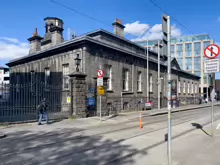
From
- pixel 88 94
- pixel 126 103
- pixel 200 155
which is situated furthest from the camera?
pixel 126 103

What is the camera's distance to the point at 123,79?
2283 cm

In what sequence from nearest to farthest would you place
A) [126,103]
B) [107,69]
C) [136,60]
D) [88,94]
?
[88,94] → [107,69] → [126,103] → [136,60]

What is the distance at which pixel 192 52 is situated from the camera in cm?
8425

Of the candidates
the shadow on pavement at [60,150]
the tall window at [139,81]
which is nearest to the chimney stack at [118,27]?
the tall window at [139,81]

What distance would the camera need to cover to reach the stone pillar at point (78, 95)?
583 inches

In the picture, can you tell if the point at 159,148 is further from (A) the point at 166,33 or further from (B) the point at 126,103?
(B) the point at 126,103

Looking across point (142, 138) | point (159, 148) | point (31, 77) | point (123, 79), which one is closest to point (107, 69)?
point (123, 79)

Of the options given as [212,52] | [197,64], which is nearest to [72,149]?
[212,52]

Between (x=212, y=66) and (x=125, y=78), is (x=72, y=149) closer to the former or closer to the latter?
(x=212, y=66)

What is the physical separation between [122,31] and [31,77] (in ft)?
41.0

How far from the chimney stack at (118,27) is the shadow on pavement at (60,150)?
63.5ft

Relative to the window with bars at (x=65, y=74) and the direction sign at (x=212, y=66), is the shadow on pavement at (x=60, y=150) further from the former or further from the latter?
the window with bars at (x=65, y=74)

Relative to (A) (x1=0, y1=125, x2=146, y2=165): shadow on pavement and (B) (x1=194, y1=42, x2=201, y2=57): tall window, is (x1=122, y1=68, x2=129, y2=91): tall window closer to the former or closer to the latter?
(A) (x1=0, y1=125, x2=146, y2=165): shadow on pavement

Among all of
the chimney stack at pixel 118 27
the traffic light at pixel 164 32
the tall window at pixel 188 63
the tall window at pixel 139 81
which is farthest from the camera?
the tall window at pixel 188 63
